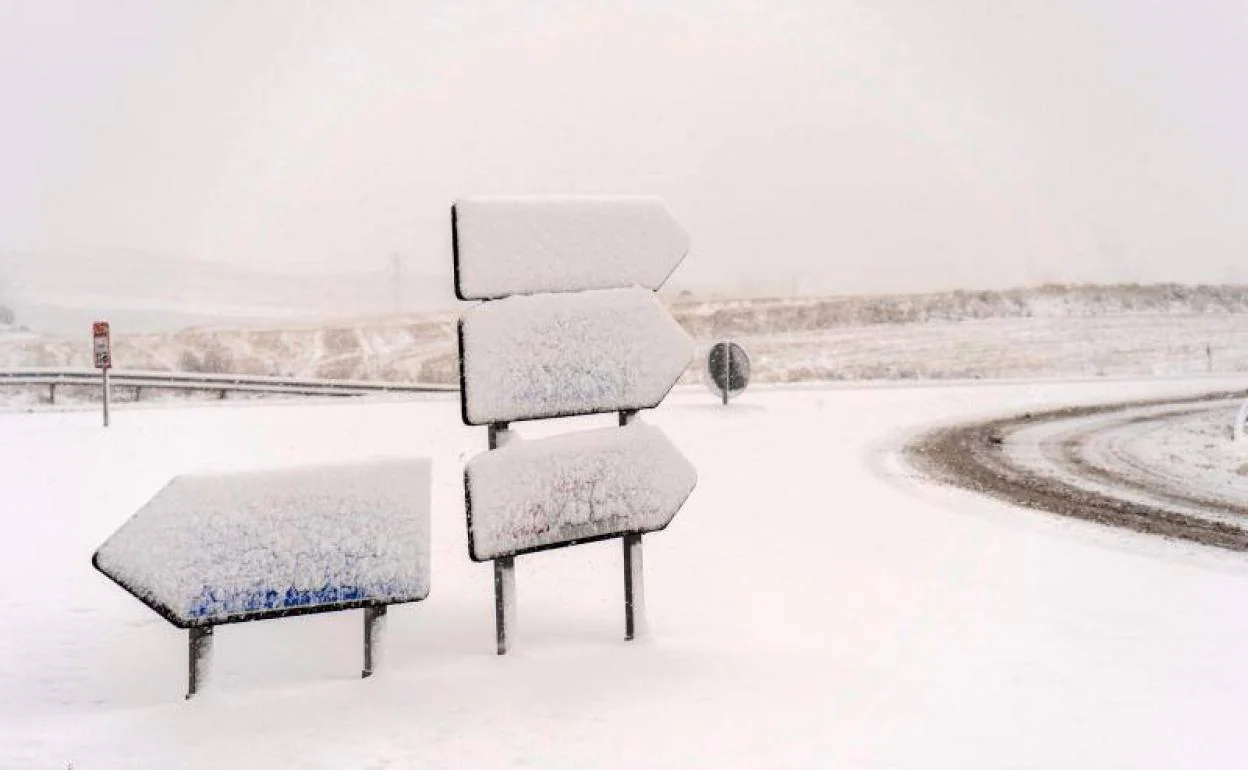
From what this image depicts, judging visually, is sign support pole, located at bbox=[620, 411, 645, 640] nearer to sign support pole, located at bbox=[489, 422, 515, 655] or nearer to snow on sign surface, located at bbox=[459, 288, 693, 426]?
snow on sign surface, located at bbox=[459, 288, 693, 426]

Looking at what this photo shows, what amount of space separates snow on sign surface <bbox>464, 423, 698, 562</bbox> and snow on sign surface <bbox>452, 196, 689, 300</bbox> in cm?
94

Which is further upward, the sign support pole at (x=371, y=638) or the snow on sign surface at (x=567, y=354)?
the snow on sign surface at (x=567, y=354)

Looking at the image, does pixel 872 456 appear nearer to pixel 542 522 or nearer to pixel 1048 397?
pixel 542 522

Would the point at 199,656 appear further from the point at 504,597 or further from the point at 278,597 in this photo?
the point at 504,597

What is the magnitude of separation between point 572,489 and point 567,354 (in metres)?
0.82

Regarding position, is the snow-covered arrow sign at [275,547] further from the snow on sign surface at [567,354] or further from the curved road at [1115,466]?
the curved road at [1115,466]

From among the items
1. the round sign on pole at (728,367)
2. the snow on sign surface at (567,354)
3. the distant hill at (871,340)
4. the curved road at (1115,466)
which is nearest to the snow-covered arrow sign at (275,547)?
the snow on sign surface at (567,354)

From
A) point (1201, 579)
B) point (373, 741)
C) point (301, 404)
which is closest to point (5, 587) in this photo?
point (373, 741)

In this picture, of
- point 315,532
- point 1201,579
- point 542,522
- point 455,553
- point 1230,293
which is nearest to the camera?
point 315,532

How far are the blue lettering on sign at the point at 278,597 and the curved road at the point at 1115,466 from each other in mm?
7783

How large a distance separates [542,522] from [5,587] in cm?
503

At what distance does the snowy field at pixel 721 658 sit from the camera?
13.3 ft

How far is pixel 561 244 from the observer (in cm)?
539

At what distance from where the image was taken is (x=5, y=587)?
7.21 m
